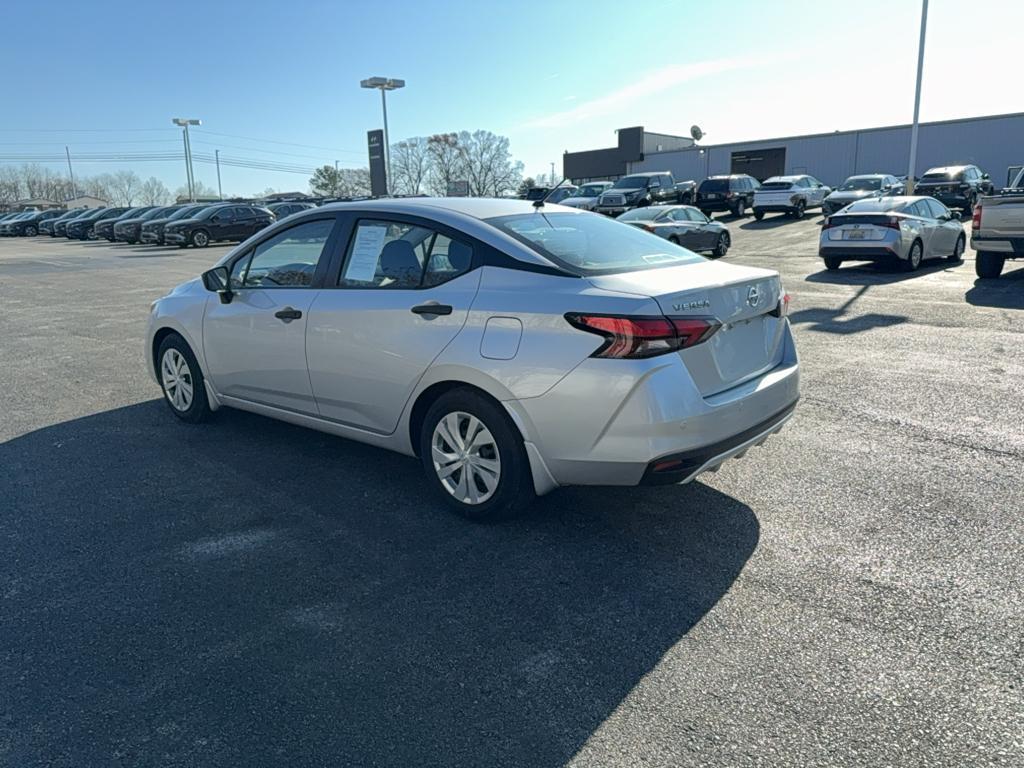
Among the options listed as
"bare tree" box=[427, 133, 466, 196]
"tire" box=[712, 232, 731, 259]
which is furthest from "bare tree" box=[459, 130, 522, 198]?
"tire" box=[712, 232, 731, 259]

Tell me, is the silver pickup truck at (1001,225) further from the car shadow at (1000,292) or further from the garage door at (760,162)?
the garage door at (760,162)

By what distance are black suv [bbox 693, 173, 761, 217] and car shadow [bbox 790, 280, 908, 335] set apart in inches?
872

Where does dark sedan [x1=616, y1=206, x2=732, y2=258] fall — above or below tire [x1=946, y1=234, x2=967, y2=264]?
above

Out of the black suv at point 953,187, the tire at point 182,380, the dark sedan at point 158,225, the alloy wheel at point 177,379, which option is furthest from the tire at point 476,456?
the dark sedan at point 158,225

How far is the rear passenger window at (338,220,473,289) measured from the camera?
4191mm

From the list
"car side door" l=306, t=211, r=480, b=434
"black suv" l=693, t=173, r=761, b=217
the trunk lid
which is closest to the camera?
the trunk lid

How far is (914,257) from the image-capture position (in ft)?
48.4

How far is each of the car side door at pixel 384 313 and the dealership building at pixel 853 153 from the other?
39.0 metres

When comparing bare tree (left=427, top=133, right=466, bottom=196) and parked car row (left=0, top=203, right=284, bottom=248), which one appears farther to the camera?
bare tree (left=427, top=133, right=466, bottom=196)

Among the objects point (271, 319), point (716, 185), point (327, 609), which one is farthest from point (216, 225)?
point (327, 609)

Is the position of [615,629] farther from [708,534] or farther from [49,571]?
[49,571]

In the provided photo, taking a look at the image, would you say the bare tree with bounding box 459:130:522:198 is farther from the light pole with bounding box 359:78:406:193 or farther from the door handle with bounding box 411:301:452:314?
the door handle with bounding box 411:301:452:314

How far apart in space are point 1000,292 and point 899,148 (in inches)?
1618

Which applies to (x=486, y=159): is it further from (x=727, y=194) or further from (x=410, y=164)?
(x=727, y=194)
